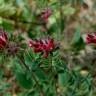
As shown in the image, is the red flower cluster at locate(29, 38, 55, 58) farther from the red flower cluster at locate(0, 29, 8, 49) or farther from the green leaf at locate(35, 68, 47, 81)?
the green leaf at locate(35, 68, 47, 81)

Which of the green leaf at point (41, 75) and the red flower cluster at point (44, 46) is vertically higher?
the red flower cluster at point (44, 46)

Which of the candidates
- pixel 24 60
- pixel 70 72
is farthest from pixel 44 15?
pixel 24 60

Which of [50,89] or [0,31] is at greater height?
[0,31]

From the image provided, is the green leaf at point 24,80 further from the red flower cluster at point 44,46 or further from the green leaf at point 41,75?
the red flower cluster at point 44,46

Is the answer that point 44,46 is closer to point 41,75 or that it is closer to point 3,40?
point 3,40

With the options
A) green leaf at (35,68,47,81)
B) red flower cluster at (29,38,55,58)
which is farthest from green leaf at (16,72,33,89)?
red flower cluster at (29,38,55,58)

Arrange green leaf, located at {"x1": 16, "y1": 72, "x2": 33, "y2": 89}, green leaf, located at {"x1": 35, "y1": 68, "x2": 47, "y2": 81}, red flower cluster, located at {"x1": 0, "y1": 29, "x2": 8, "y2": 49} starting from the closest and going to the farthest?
red flower cluster, located at {"x1": 0, "y1": 29, "x2": 8, "y2": 49} → green leaf, located at {"x1": 35, "y1": 68, "x2": 47, "y2": 81} → green leaf, located at {"x1": 16, "y1": 72, "x2": 33, "y2": 89}

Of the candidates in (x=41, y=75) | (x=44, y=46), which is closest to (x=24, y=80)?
(x=41, y=75)

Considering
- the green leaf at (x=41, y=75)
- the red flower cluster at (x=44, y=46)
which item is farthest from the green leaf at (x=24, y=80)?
the red flower cluster at (x=44, y=46)

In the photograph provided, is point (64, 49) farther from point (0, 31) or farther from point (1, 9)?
point (0, 31)

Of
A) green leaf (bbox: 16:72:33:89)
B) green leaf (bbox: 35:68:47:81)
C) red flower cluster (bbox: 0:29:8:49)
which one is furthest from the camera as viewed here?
green leaf (bbox: 16:72:33:89)

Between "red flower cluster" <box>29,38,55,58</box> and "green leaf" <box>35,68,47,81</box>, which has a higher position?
"red flower cluster" <box>29,38,55,58</box>
